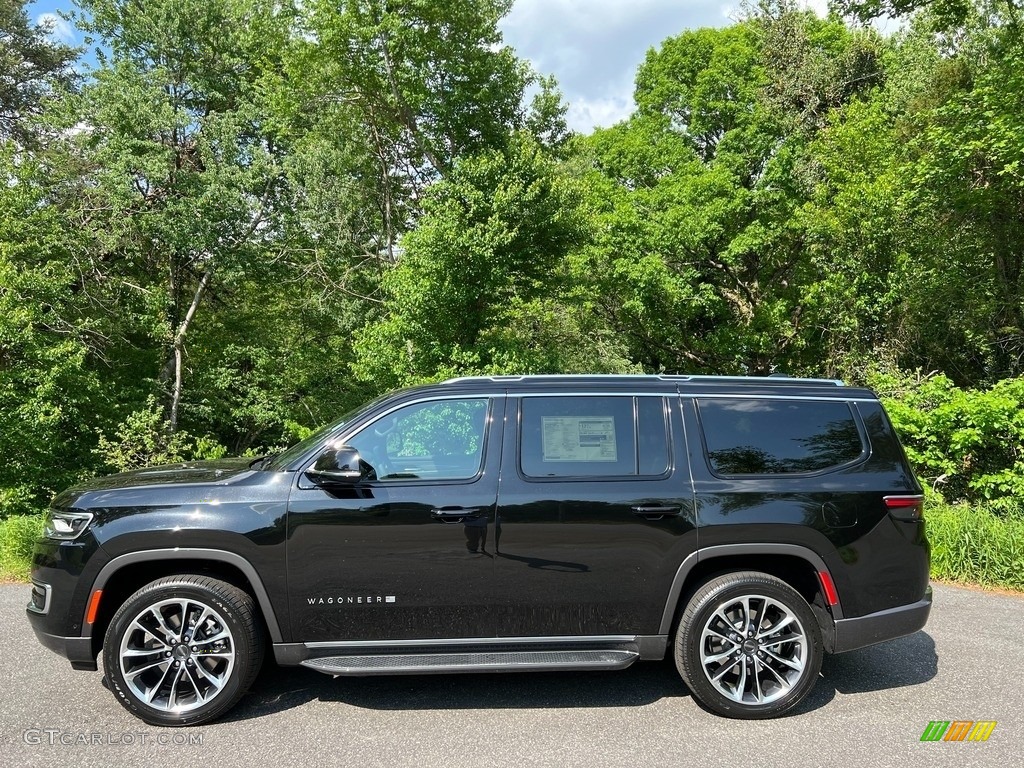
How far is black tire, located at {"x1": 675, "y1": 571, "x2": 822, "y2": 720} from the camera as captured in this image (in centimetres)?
361

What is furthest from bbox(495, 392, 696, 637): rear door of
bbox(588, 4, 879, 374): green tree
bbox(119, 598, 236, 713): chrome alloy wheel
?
bbox(588, 4, 879, 374): green tree

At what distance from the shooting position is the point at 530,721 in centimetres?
353

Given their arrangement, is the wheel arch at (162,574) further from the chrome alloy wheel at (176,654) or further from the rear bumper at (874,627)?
the rear bumper at (874,627)

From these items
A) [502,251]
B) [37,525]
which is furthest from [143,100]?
[37,525]

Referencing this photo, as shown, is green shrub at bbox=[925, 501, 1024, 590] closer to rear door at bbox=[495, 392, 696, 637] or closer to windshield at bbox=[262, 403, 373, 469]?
rear door at bbox=[495, 392, 696, 637]

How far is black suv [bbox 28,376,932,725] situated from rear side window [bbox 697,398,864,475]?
0.6 inches

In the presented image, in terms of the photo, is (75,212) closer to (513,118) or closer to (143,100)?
(143,100)

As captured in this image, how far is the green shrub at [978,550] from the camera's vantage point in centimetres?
620

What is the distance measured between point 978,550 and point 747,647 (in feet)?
14.0

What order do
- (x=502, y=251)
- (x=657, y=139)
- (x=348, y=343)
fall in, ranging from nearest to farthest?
(x=502, y=251) → (x=348, y=343) → (x=657, y=139)

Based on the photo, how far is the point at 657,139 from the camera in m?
22.1

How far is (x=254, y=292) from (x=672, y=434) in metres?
19.7

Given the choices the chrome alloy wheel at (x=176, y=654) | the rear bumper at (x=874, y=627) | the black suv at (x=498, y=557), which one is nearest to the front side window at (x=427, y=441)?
the black suv at (x=498, y=557)

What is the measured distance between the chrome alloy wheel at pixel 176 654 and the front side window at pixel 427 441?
123 cm
